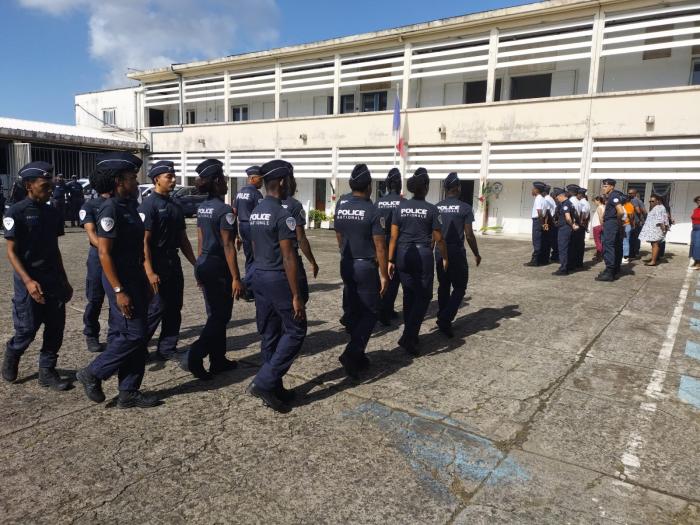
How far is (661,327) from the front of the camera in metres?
6.16

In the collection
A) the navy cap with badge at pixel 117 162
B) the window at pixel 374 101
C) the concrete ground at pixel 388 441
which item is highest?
the window at pixel 374 101

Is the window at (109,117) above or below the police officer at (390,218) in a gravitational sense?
above

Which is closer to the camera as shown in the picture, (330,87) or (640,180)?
(640,180)

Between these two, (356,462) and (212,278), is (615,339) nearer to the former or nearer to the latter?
(356,462)

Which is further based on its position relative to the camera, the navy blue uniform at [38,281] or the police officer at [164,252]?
the police officer at [164,252]

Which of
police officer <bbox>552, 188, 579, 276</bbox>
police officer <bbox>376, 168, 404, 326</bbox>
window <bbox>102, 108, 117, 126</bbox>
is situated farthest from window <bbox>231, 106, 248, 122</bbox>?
police officer <bbox>376, 168, 404, 326</bbox>

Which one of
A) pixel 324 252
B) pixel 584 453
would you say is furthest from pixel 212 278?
pixel 324 252

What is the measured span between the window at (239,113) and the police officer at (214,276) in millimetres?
23561

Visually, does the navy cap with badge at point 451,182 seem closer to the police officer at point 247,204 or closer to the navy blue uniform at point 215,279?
the police officer at point 247,204

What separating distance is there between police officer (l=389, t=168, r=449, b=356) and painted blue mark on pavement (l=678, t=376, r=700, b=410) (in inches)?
88.7

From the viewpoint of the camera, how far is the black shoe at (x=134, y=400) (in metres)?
3.59

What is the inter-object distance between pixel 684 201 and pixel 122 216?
17923 mm

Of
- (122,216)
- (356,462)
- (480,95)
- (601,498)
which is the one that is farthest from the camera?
(480,95)

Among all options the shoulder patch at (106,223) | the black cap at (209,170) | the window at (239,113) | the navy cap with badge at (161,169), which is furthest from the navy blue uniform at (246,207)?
the window at (239,113)
